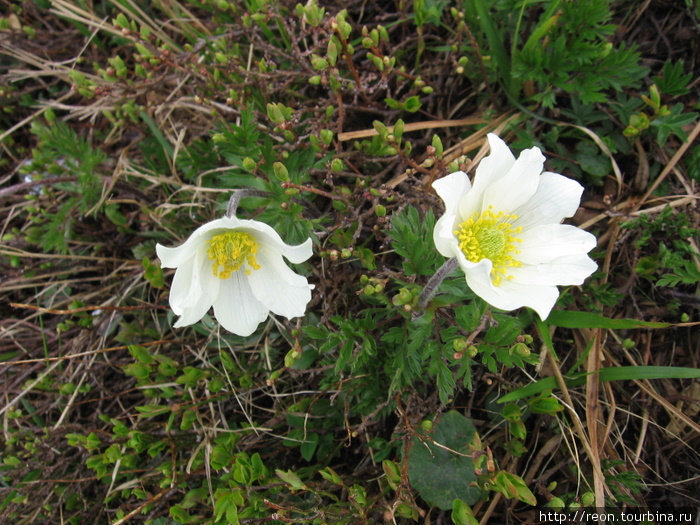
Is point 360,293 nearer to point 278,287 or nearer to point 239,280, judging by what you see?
point 278,287

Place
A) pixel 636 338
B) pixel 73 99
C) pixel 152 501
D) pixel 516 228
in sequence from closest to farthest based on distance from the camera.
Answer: pixel 516 228, pixel 152 501, pixel 636 338, pixel 73 99

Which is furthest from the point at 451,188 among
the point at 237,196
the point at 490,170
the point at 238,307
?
the point at 238,307

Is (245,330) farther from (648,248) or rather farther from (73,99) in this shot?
(73,99)

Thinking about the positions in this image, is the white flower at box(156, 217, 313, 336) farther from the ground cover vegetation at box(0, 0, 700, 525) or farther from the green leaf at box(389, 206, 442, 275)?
the green leaf at box(389, 206, 442, 275)

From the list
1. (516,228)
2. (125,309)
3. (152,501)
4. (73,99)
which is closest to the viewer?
(516,228)

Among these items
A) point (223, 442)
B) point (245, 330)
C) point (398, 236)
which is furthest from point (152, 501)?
point (398, 236)

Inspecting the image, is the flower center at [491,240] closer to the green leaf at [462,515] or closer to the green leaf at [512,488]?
the green leaf at [512,488]

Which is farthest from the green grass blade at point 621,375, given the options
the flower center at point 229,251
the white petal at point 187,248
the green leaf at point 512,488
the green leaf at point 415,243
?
the white petal at point 187,248
